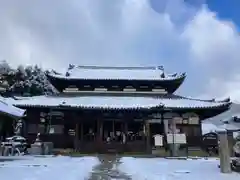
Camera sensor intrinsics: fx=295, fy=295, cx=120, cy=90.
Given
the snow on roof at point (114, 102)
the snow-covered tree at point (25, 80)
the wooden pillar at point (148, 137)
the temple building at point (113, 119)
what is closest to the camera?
the snow on roof at point (114, 102)

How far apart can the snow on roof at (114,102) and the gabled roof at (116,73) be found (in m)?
2.48

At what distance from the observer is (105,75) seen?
96.7 feet

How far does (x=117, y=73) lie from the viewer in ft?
100

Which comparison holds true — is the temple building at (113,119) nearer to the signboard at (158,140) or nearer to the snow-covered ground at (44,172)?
the signboard at (158,140)

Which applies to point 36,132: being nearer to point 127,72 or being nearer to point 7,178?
point 127,72

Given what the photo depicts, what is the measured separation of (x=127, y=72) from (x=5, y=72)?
21.7 m

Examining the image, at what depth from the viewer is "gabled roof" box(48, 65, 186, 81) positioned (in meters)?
28.0

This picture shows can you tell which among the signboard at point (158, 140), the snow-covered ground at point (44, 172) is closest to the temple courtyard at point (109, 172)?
the snow-covered ground at point (44, 172)

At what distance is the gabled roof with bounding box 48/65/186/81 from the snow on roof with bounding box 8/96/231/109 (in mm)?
2482

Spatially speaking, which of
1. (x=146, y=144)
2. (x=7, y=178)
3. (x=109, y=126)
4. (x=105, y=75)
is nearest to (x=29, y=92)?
(x=105, y=75)

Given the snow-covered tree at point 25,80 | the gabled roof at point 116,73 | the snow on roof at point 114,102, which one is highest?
the snow-covered tree at point 25,80

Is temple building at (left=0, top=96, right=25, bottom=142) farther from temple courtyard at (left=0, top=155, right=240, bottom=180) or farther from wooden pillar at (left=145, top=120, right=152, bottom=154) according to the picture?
wooden pillar at (left=145, top=120, right=152, bottom=154)

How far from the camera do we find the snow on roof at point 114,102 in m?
23.5

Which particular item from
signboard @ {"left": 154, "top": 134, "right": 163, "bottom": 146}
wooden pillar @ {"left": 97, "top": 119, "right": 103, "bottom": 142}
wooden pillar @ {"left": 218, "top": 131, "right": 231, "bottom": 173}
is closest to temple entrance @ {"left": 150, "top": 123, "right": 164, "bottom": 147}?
signboard @ {"left": 154, "top": 134, "right": 163, "bottom": 146}
